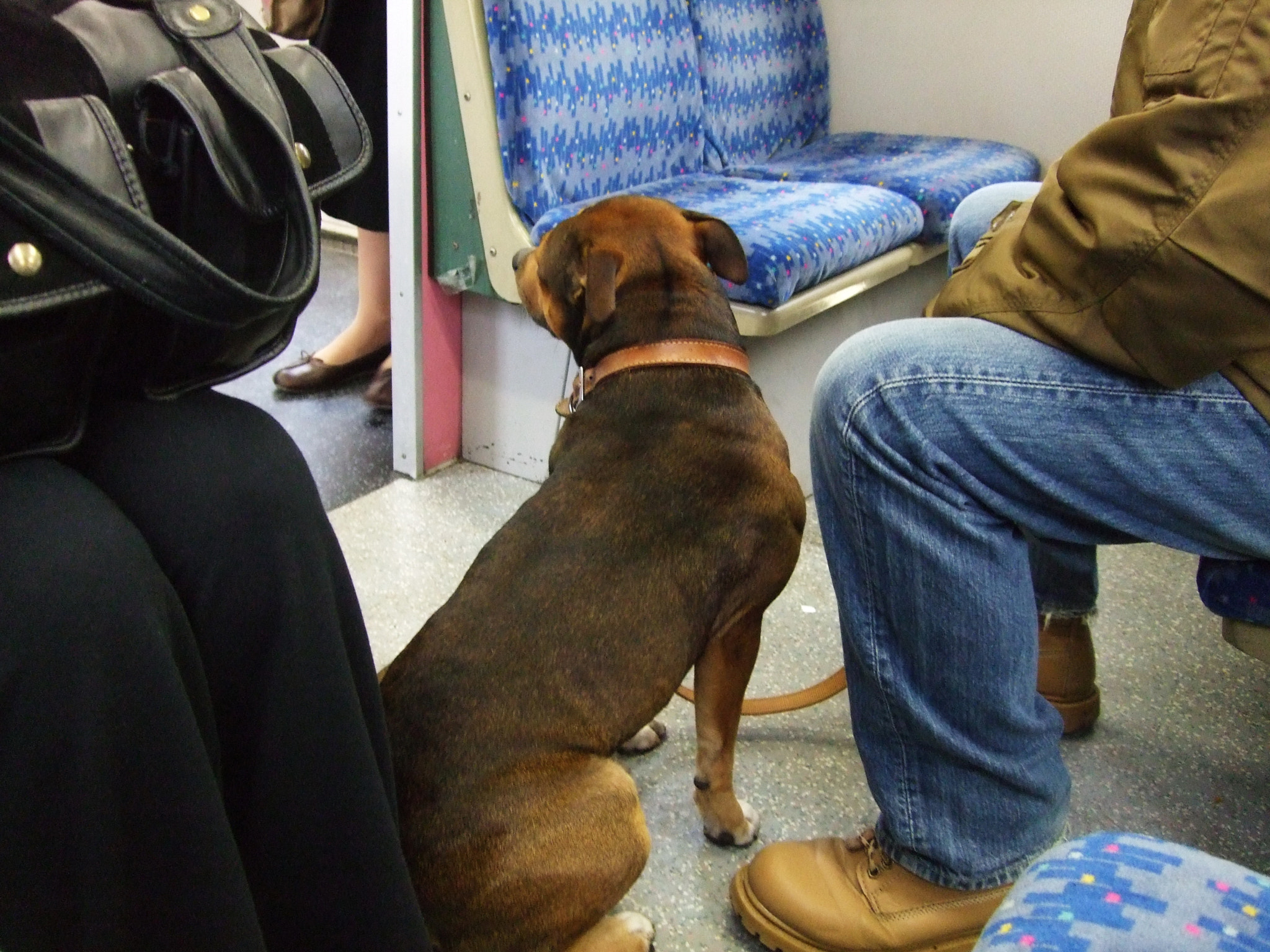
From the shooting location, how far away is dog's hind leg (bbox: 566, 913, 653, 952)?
111 centimetres

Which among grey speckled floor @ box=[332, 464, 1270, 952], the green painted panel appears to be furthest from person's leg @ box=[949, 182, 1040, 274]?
the green painted panel

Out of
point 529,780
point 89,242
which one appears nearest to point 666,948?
point 529,780

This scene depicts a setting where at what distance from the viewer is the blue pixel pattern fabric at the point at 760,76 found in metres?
2.52

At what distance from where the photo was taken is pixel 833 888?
46.9 inches

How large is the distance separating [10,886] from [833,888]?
0.86 m

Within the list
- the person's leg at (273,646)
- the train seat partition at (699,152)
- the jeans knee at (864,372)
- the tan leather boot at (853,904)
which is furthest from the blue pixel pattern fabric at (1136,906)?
the train seat partition at (699,152)

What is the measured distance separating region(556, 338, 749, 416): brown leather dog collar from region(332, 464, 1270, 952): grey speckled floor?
0.57 meters

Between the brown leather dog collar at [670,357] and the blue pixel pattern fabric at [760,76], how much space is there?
50.7 inches

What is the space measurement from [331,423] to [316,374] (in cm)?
21

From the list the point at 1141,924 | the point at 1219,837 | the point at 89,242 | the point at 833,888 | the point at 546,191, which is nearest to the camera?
the point at 1141,924

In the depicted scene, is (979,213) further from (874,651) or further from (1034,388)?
(874,651)

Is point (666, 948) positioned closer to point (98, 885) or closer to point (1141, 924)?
point (98, 885)

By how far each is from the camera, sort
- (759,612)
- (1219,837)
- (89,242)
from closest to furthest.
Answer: (89,242), (759,612), (1219,837)

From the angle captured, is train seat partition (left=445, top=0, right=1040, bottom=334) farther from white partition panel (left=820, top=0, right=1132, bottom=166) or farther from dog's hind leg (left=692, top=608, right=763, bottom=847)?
dog's hind leg (left=692, top=608, right=763, bottom=847)
